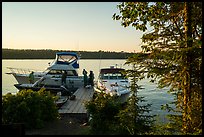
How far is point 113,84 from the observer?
1828 cm

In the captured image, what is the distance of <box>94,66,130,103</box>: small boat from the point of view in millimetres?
17289

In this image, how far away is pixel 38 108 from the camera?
30.3ft

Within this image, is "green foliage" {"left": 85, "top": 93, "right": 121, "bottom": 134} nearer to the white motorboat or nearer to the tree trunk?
the tree trunk

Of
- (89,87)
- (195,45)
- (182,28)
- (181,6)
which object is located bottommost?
(89,87)

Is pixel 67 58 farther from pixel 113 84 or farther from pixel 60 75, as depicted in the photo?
pixel 113 84

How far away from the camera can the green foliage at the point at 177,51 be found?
4195mm

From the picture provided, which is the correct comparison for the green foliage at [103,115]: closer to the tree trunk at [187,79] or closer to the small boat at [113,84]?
the tree trunk at [187,79]

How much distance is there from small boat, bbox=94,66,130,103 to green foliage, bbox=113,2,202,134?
1186cm

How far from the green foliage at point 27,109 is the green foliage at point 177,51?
5.22 m

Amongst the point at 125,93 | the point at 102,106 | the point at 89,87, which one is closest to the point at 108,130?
the point at 102,106

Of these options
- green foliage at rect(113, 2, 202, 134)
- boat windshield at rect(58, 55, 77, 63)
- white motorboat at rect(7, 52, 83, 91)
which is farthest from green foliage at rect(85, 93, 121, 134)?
boat windshield at rect(58, 55, 77, 63)

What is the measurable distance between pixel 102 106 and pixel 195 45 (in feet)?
16.0

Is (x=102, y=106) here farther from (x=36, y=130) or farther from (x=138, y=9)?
(x=138, y=9)

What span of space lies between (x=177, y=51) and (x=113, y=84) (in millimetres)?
14189
